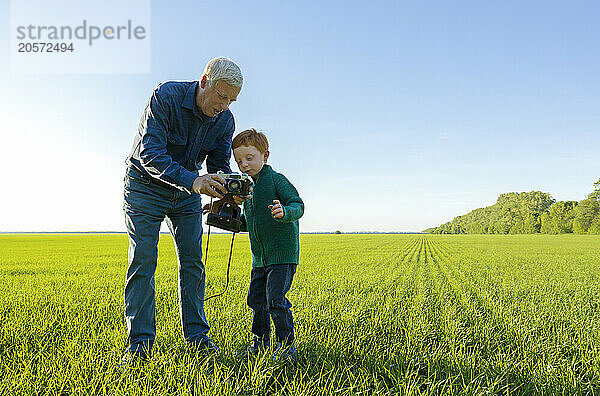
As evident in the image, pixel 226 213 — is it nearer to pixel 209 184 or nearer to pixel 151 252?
pixel 209 184

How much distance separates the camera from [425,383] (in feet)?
9.37

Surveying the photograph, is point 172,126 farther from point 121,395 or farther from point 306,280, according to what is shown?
point 306,280

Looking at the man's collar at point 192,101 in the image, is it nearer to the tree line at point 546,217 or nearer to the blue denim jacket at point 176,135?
the blue denim jacket at point 176,135

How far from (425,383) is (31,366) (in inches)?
108

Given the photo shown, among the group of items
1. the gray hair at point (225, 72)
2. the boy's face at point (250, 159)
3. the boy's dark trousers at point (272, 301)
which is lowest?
the boy's dark trousers at point (272, 301)

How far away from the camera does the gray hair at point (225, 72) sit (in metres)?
3.08

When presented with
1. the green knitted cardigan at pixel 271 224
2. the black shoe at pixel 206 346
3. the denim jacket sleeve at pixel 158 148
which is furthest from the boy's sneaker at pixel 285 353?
the denim jacket sleeve at pixel 158 148

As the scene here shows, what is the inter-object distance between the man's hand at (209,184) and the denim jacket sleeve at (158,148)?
0.06 meters

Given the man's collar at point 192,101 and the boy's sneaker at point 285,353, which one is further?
the man's collar at point 192,101

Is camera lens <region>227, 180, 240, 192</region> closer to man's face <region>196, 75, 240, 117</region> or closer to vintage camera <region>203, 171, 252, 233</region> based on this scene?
vintage camera <region>203, 171, 252, 233</region>

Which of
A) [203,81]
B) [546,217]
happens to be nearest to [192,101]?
[203,81]

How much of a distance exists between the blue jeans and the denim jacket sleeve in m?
0.28

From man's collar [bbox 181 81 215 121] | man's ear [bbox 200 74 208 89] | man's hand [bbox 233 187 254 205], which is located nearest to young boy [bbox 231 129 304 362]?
man's hand [bbox 233 187 254 205]

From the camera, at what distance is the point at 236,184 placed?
321 cm
